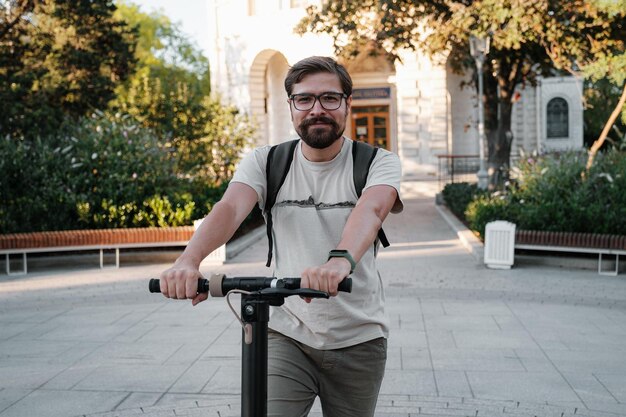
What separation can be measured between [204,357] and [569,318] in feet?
12.6

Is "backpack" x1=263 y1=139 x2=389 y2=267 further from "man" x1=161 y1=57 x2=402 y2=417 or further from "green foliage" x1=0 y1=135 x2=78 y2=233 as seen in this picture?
"green foliage" x1=0 y1=135 x2=78 y2=233

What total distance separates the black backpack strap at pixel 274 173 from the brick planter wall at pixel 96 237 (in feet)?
30.2

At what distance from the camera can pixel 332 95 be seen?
2719 millimetres

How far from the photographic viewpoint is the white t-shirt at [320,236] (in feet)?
9.16

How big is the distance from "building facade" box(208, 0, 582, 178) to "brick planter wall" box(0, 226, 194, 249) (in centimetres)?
1783

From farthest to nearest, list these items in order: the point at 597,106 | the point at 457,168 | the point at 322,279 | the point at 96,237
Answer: the point at 597,106
the point at 457,168
the point at 96,237
the point at 322,279

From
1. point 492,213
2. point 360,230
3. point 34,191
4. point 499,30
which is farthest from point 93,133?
point 360,230

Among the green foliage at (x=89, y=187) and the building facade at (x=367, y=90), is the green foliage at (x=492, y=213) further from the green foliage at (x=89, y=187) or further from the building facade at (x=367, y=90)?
the building facade at (x=367, y=90)

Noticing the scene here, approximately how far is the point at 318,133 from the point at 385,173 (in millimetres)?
282

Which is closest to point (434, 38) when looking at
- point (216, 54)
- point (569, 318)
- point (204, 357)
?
point (569, 318)

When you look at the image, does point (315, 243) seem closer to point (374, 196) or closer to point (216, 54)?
point (374, 196)

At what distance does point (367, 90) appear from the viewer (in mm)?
36812

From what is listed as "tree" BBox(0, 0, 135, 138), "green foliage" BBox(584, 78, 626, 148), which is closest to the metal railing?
"tree" BBox(0, 0, 135, 138)

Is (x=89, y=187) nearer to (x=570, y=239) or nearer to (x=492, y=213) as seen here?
(x=492, y=213)
